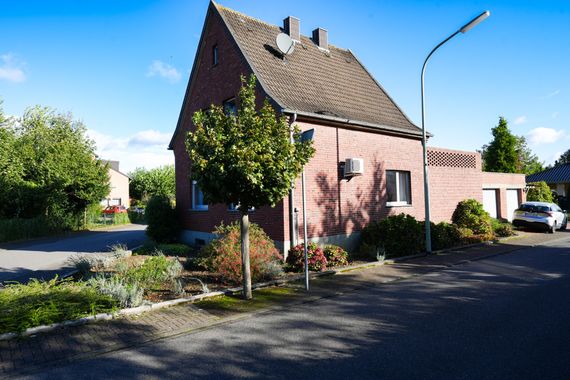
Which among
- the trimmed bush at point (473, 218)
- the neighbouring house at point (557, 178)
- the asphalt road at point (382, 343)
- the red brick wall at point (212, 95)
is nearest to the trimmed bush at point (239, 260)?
the red brick wall at point (212, 95)

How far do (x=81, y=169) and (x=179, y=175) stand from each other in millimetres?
13516

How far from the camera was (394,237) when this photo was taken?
11.5 metres

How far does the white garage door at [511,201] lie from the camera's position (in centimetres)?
Result: 2191

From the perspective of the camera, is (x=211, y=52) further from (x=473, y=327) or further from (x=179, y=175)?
(x=473, y=327)

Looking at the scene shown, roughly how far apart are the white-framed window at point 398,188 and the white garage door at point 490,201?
8.38 m

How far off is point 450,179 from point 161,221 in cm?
1245

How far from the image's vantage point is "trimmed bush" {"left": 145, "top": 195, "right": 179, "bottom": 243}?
15.2 metres

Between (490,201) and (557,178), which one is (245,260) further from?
(557,178)

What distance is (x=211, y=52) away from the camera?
14156mm

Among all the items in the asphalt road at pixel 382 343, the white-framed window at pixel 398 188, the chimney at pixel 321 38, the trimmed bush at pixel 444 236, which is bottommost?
the asphalt road at pixel 382 343

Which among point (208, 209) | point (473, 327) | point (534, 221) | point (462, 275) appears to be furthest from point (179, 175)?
point (534, 221)

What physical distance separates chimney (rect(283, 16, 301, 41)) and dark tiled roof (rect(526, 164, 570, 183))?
3744 cm

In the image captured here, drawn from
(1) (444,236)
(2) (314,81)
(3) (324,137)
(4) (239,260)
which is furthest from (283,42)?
(1) (444,236)

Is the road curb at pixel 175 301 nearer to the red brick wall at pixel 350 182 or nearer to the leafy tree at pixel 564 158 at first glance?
the red brick wall at pixel 350 182
